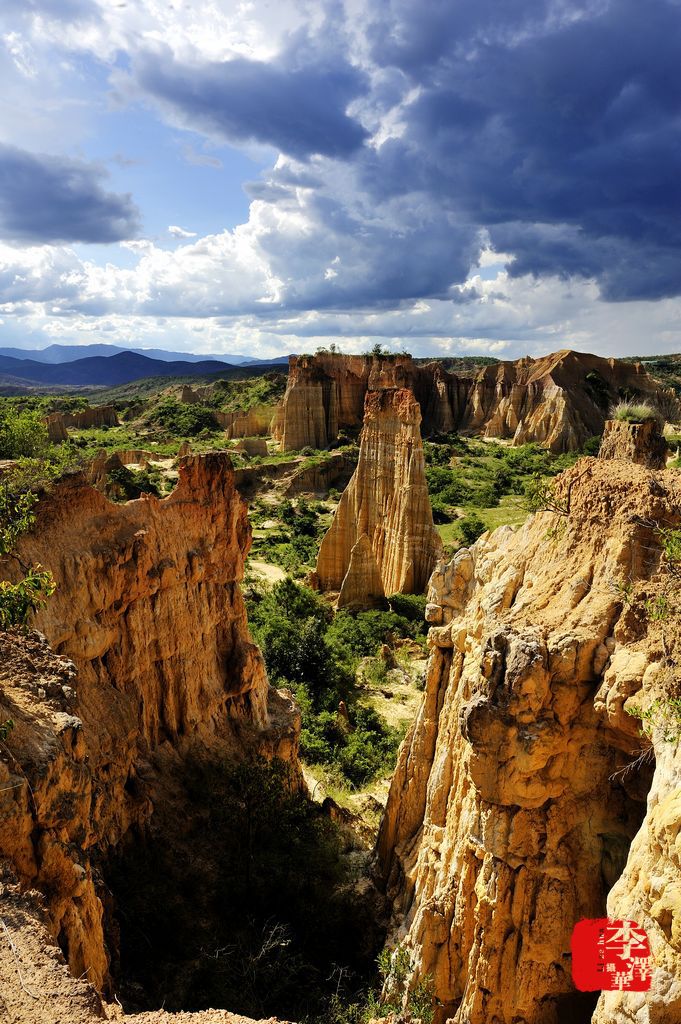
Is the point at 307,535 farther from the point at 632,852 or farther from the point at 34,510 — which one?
the point at 632,852

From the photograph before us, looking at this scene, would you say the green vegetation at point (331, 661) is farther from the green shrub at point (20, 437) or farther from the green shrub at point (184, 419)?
the green shrub at point (184, 419)

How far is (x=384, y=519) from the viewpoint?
27953 mm

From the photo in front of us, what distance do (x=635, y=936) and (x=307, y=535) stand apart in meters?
34.6

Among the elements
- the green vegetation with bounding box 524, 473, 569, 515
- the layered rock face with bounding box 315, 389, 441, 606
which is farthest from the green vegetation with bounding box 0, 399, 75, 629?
the layered rock face with bounding box 315, 389, 441, 606

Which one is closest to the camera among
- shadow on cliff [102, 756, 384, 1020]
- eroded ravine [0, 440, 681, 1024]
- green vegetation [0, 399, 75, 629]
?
eroded ravine [0, 440, 681, 1024]

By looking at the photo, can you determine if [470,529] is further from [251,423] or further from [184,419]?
[184,419]

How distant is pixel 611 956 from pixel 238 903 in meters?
6.81

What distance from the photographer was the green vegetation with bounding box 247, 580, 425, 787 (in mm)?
16156

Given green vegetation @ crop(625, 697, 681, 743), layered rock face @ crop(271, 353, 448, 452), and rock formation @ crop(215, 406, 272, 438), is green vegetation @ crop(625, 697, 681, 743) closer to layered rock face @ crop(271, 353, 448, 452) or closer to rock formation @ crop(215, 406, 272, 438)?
layered rock face @ crop(271, 353, 448, 452)

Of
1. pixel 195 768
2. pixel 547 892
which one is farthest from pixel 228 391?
pixel 547 892

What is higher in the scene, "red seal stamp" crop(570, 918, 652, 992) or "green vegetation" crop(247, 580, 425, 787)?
"red seal stamp" crop(570, 918, 652, 992)

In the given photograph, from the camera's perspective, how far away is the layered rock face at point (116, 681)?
220 inches

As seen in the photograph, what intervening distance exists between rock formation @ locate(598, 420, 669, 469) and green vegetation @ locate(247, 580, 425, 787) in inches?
387

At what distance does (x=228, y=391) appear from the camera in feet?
300
